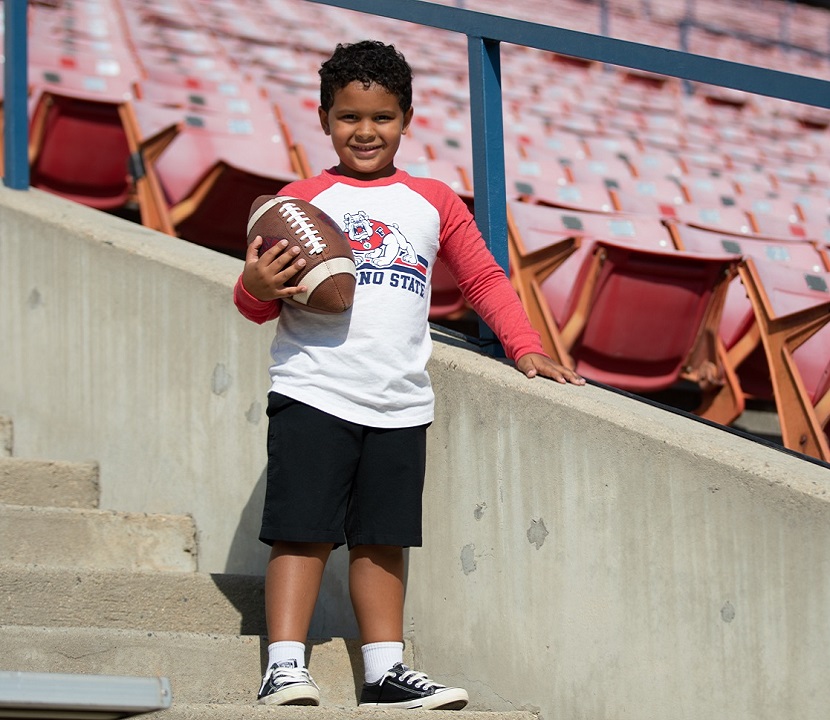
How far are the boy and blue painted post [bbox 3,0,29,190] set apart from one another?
5.33 feet

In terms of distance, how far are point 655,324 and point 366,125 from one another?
2064 mm

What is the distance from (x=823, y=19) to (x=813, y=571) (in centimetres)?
1887

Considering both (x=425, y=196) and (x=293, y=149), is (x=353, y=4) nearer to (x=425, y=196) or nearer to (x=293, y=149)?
(x=425, y=196)

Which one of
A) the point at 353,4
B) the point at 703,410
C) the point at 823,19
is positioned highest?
the point at 823,19

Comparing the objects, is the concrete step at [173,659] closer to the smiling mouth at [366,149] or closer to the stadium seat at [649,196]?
the smiling mouth at [366,149]

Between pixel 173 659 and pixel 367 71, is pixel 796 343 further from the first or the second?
pixel 173 659

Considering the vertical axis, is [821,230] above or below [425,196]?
above

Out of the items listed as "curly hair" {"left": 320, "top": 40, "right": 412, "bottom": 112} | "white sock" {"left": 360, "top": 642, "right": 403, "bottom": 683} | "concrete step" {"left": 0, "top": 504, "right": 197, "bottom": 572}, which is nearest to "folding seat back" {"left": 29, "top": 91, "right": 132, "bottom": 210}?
"concrete step" {"left": 0, "top": 504, "right": 197, "bottom": 572}

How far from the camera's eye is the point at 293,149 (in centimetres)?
562

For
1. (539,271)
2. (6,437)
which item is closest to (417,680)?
(6,437)

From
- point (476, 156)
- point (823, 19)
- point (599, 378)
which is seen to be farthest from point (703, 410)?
point (823, 19)

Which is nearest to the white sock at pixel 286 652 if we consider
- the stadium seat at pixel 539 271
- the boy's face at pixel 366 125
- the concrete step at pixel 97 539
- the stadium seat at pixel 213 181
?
the concrete step at pixel 97 539

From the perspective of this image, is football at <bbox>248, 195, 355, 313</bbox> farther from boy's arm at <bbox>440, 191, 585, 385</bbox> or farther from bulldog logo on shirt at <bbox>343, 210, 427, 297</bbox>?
boy's arm at <bbox>440, 191, 585, 385</bbox>

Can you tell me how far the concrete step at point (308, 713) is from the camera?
2088mm
